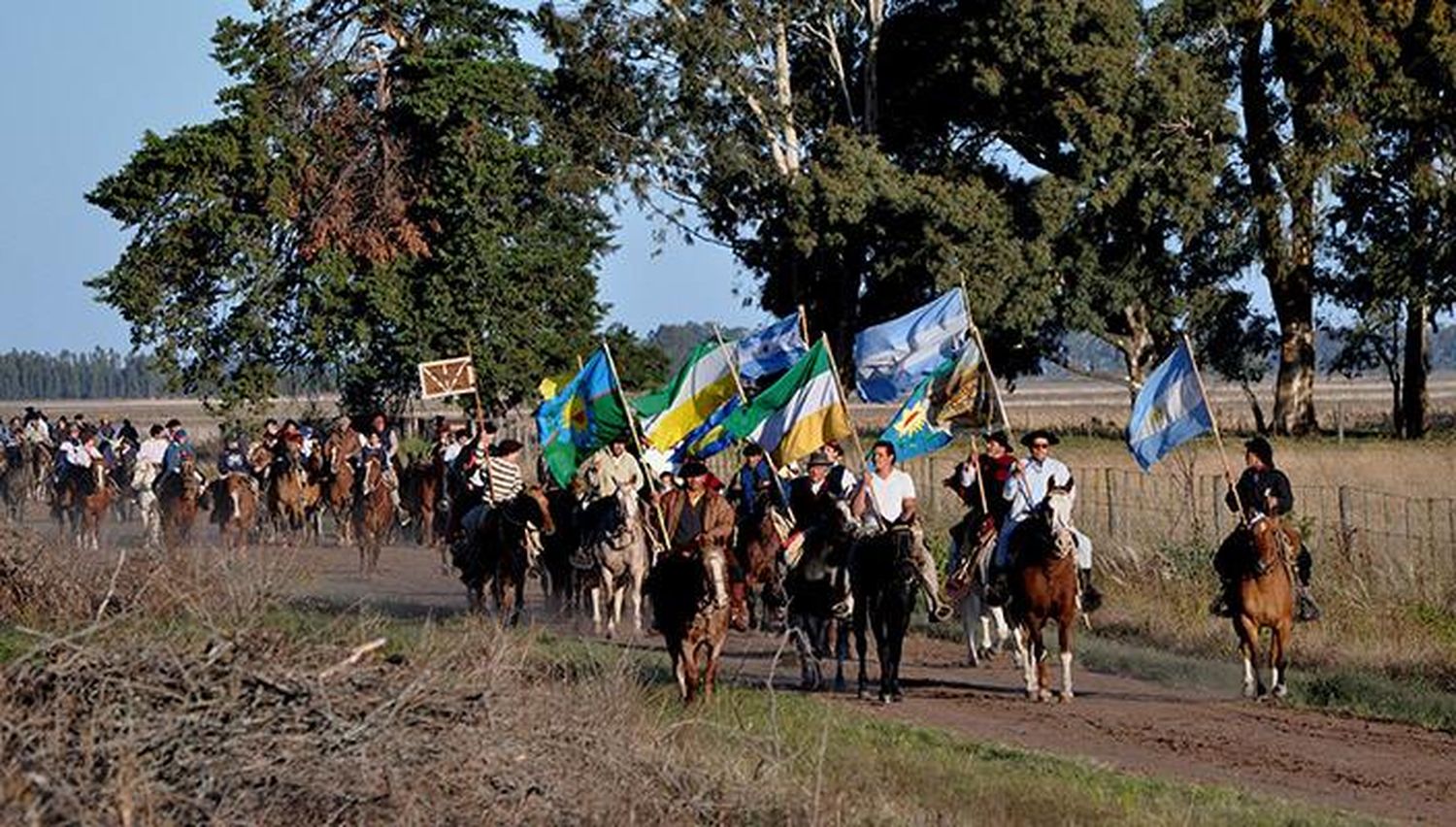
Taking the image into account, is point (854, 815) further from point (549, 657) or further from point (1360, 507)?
point (1360, 507)

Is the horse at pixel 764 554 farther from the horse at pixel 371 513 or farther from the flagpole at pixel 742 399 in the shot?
the horse at pixel 371 513

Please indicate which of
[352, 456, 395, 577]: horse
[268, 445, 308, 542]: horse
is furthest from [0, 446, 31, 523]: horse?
[352, 456, 395, 577]: horse

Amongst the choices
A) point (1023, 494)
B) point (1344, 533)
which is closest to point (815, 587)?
point (1023, 494)

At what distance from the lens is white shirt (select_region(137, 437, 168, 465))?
4103 centimetres

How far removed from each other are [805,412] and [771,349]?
5714 mm

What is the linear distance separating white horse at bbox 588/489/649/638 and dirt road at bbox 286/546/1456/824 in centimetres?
56

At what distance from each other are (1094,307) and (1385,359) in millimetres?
8767

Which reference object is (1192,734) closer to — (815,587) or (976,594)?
(815,587)

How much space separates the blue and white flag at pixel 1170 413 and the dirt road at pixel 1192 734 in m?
2.27

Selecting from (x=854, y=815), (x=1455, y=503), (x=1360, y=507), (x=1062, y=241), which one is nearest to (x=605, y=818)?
(x=854, y=815)

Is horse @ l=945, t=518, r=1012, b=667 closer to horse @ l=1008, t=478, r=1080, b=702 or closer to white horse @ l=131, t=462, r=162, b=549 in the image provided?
horse @ l=1008, t=478, r=1080, b=702

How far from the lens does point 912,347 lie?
2600cm

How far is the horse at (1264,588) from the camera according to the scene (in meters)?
20.3

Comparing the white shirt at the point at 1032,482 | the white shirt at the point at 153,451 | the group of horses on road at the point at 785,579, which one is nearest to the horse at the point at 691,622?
the group of horses on road at the point at 785,579
